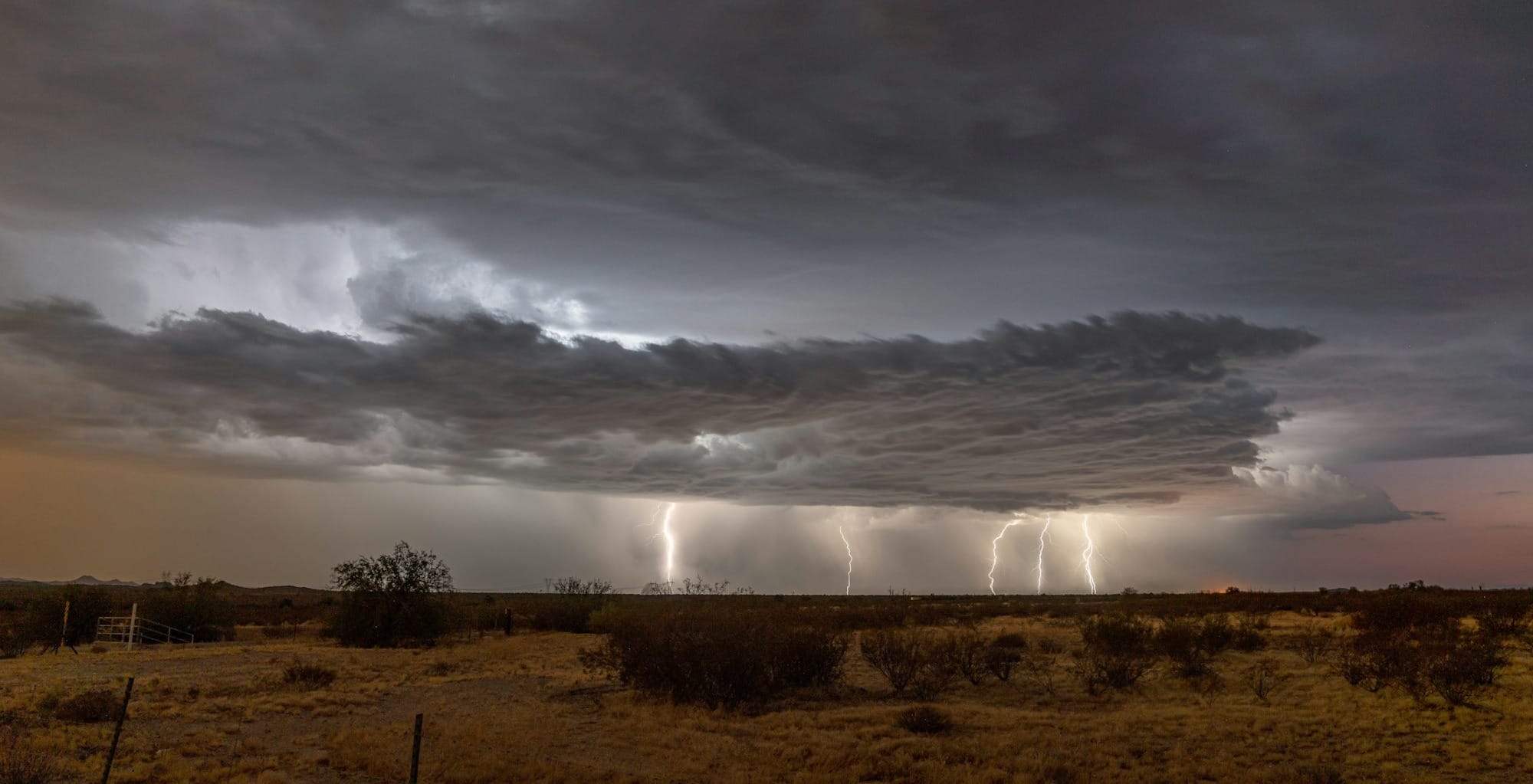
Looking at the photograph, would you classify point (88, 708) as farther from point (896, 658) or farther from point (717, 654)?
point (896, 658)

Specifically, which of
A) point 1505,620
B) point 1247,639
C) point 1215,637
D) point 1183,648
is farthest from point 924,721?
point 1505,620

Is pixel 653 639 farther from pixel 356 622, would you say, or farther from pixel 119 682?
pixel 356 622

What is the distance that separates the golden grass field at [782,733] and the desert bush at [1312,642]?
1.48m

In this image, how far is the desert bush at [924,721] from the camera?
878 inches

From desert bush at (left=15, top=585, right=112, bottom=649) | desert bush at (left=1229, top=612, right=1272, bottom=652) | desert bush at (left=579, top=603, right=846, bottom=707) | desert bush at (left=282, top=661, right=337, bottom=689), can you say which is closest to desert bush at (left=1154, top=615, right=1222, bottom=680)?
desert bush at (left=1229, top=612, right=1272, bottom=652)

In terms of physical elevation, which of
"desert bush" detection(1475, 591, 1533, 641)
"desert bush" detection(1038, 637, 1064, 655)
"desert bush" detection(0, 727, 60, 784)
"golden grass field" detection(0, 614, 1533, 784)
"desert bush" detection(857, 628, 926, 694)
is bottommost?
"golden grass field" detection(0, 614, 1533, 784)

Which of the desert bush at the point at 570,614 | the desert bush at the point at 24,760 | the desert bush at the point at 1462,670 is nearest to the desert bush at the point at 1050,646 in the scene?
the desert bush at the point at 1462,670

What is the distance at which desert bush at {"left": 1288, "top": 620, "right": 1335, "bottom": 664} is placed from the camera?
33688mm

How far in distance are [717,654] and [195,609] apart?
A: 41.4 m

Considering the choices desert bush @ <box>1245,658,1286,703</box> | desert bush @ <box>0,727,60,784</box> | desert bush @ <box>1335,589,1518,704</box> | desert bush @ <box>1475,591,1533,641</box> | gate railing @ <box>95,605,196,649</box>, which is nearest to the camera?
desert bush @ <box>0,727,60,784</box>

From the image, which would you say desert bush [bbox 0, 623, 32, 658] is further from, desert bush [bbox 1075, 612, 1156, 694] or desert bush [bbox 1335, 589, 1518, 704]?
desert bush [bbox 1335, 589, 1518, 704]

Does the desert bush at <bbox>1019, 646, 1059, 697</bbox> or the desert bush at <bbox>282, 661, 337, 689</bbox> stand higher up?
the desert bush at <bbox>1019, 646, 1059, 697</bbox>

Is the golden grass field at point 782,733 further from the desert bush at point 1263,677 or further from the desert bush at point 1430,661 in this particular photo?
the desert bush at point 1430,661

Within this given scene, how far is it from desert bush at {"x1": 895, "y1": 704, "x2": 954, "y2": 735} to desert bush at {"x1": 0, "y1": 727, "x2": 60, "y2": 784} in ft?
52.7
